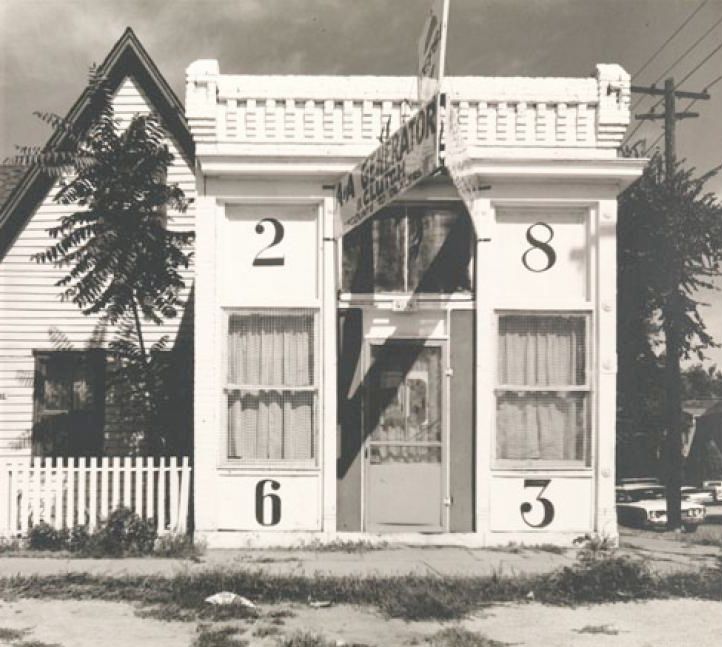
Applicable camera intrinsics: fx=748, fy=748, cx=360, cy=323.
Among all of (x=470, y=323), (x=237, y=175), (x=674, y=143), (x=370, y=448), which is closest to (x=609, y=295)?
(x=470, y=323)

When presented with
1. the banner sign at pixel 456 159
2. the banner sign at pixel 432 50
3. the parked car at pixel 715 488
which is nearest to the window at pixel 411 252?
the banner sign at pixel 456 159

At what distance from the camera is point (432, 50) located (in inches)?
257

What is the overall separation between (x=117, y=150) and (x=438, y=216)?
4.32 meters

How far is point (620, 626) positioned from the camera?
Result: 6090 millimetres

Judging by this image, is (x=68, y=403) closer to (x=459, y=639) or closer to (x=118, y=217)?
(x=118, y=217)

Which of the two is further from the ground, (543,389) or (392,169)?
(392,169)

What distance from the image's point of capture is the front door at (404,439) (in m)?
8.86

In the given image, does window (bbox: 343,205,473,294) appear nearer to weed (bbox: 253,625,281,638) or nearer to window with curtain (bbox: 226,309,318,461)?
window with curtain (bbox: 226,309,318,461)

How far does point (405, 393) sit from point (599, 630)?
371cm

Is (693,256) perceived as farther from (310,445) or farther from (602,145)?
(310,445)

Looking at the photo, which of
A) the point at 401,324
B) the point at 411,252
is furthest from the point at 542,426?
the point at 411,252

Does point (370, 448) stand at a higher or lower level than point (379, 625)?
higher

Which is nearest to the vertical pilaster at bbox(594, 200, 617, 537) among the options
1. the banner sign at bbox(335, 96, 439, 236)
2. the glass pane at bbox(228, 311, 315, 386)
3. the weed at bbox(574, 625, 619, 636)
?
the weed at bbox(574, 625, 619, 636)

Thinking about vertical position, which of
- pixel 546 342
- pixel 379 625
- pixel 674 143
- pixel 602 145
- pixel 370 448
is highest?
pixel 674 143
